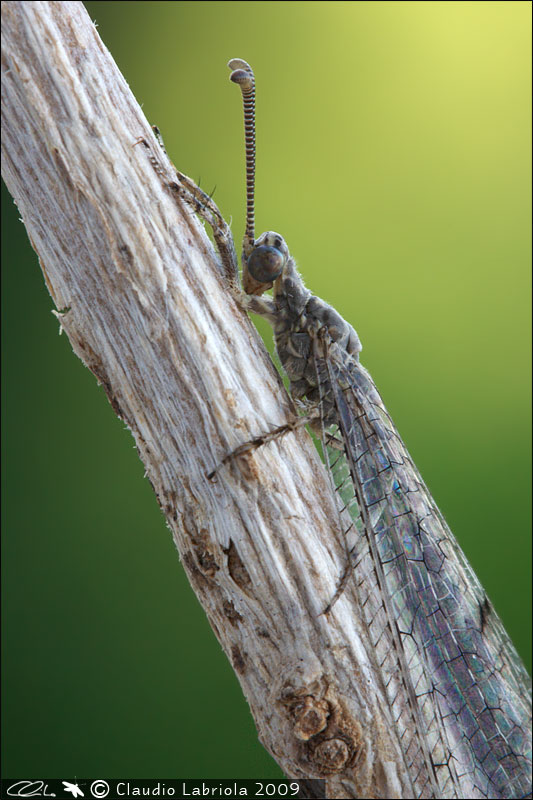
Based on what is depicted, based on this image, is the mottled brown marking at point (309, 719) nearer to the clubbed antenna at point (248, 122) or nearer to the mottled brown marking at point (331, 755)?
the mottled brown marking at point (331, 755)

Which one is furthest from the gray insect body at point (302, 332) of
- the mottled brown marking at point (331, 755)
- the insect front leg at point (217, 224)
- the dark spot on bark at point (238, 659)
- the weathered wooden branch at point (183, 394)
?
the mottled brown marking at point (331, 755)

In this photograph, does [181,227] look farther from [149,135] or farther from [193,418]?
[193,418]

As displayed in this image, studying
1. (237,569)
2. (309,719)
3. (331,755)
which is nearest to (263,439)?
(237,569)

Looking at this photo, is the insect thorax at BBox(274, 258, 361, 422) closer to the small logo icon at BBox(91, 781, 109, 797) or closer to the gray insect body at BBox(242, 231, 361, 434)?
the gray insect body at BBox(242, 231, 361, 434)

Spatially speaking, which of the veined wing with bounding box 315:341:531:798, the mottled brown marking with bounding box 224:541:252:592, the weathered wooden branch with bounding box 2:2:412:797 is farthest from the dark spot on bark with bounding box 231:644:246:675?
the veined wing with bounding box 315:341:531:798

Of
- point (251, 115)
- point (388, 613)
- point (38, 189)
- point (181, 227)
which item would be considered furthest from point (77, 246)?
point (388, 613)
